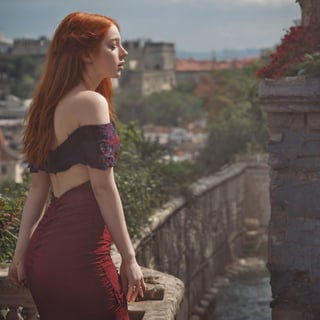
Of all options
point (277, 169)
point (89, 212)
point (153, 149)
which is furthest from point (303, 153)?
point (153, 149)

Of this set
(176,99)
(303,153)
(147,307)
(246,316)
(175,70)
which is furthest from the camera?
(175,70)

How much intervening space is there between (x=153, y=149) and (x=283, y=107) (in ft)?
19.6

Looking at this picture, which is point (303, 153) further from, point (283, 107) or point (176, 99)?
point (176, 99)

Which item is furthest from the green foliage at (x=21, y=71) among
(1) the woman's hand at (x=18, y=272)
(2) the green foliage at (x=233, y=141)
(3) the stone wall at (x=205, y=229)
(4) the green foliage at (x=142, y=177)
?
(1) the woman's hand at (x=18, y=272)

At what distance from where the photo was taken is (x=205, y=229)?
13.8 m

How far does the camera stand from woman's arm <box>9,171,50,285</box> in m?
4.09

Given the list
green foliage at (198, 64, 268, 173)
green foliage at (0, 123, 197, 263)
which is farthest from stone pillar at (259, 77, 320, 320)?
green foliage at (198, 64, 268, 173)

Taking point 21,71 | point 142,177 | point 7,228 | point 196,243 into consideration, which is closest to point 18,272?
point 7,228

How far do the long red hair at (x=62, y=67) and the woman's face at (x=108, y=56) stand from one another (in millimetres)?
24

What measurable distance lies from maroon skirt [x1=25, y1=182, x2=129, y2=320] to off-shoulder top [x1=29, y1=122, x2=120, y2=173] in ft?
0.39

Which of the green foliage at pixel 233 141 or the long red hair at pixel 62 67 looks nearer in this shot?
the long red hair at pixel 62 67

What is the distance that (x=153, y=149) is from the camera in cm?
1312

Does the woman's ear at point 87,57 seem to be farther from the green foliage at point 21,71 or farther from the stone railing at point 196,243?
the green foliage at point 21,71

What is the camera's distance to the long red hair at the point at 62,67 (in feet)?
12.9
